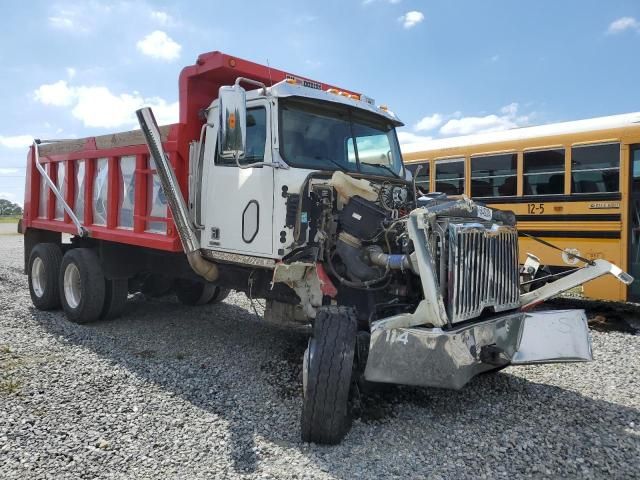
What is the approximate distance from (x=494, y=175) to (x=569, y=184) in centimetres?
126

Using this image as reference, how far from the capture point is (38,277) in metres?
8.17

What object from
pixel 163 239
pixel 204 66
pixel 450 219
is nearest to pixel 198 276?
pixel 163 239

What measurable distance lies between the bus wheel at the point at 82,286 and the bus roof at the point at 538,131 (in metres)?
6.26

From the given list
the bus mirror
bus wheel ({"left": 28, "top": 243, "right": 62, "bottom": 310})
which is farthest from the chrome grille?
bus wheel ({"left": 28, "top": 243, "right": 62, "bottom": 310})

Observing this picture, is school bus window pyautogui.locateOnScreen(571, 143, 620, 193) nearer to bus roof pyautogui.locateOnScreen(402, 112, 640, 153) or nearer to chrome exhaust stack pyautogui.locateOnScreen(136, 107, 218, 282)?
bus roof pyautogui.locateOnScreen(402, 112, 640, 153)

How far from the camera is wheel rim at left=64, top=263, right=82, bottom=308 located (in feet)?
24.1

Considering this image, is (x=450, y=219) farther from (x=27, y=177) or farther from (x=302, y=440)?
(x=27, y=177)

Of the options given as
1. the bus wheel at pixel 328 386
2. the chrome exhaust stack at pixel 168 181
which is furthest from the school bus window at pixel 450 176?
the bus wheel at pixel 328 386

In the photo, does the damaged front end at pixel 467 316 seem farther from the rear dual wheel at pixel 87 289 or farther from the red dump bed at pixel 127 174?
the rear dual wheel at pixel 87 289

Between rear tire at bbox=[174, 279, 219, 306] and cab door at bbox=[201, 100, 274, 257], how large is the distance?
2.92 m

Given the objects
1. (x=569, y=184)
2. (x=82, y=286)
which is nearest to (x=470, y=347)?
(x=82, y=286)

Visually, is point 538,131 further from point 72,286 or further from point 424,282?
point 72,286

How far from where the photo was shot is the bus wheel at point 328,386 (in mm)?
3705

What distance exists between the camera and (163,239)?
589cm
